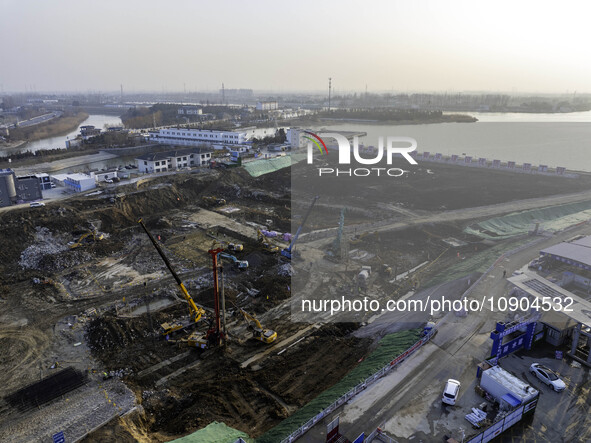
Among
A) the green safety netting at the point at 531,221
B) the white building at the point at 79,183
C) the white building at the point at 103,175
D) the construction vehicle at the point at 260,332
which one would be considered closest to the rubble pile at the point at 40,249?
the white building at the point at 79,183

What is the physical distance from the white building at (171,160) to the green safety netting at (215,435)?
19140 millimetres

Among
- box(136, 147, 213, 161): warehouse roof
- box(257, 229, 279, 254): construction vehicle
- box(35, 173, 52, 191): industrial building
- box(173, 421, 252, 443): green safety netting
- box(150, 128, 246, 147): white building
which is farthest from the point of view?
box(150, 128, 246, 147): white building

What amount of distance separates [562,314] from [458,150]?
30.2 m

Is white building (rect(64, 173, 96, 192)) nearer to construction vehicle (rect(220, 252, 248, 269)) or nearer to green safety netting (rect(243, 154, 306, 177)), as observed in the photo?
green safety netting (rect(243, 154, 306, 177))

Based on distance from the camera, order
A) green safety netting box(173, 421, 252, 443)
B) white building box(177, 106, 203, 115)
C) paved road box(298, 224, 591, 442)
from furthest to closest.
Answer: white building box(177, 106, 203, 115), green safety netting box(173, 421, 252, 443), paved road box(298, 224, 591, 442)

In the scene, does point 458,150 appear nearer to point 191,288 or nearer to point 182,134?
point 182,134

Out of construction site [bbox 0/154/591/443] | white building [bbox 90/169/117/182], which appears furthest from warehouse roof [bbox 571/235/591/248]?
white building [bbox 90/169/117/182]

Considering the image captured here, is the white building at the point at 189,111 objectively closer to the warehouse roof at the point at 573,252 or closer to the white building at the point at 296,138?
the white building at the point at 296,138

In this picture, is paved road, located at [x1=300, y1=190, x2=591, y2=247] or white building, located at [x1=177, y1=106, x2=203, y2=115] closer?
paved road, located at [x1=300, y1=190, x2=591, y2=247]

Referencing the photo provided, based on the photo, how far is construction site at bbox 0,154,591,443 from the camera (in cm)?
753

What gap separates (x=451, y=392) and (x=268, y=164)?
21453mm

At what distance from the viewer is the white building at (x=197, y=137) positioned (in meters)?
32.6

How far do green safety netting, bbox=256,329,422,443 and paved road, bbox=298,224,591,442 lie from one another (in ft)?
1.30

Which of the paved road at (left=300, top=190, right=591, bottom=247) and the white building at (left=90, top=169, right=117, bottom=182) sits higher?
the white building at (left=90, top=169, right=117, bottom=182)
